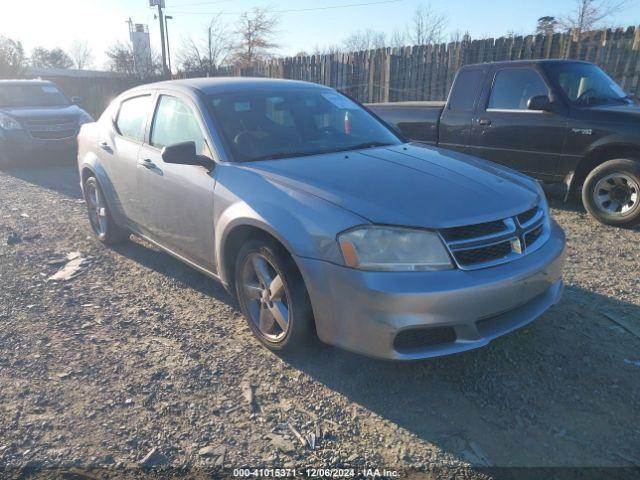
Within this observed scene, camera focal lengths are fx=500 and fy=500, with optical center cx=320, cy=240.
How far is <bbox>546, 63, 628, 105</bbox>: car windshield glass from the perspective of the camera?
608 cm

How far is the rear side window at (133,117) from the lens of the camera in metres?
4.45

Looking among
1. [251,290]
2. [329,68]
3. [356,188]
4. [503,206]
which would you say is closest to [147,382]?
[251,290]

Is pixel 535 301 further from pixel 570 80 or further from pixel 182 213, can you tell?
pixel 570 80

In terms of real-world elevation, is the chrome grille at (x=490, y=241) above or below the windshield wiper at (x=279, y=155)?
below

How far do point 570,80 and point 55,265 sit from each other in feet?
20.7

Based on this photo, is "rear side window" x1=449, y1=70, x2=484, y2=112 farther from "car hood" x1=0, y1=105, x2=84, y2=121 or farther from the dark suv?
"car hood" x1=0, y1=105, x2=84, y2=121

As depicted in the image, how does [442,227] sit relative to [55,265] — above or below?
above

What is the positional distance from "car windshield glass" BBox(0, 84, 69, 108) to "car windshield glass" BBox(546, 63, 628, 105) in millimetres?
10809

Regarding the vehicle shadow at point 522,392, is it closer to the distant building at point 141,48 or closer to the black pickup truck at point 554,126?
the black pickup truck at point 554,126

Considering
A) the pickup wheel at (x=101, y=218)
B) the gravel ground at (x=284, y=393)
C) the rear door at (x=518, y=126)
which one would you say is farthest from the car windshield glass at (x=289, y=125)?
the rear door at (x=518, y=126)

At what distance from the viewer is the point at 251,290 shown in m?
3.31

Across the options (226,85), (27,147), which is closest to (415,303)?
(226,85)

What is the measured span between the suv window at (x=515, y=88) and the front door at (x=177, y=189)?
14.5 ft

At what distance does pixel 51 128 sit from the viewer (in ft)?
35.4
